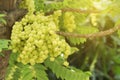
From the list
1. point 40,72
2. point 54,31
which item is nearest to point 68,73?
point 40,72

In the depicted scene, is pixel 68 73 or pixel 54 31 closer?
pixel 54 31

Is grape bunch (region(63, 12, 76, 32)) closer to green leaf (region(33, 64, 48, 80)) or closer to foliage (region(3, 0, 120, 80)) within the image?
foliage (region(3, 0, 120, 80))

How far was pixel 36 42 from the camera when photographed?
118cm

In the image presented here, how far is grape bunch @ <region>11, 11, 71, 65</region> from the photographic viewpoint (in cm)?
119

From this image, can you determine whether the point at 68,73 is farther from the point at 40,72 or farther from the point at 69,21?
the point at 69,21

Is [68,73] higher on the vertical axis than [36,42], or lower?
lower

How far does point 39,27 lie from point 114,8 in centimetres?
34

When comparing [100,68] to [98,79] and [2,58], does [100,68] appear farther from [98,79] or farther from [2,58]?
[2,58]

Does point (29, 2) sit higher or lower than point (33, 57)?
higher

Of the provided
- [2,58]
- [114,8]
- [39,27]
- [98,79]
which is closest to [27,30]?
[39,27]

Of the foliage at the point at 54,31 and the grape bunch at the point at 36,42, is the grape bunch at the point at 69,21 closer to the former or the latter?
the foliage at the point at 54,31

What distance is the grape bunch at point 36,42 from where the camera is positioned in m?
1.19

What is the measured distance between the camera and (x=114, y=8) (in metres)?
1.36

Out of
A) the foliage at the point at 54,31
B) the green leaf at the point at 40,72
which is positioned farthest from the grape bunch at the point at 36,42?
the green leaf at the point at 40,72
